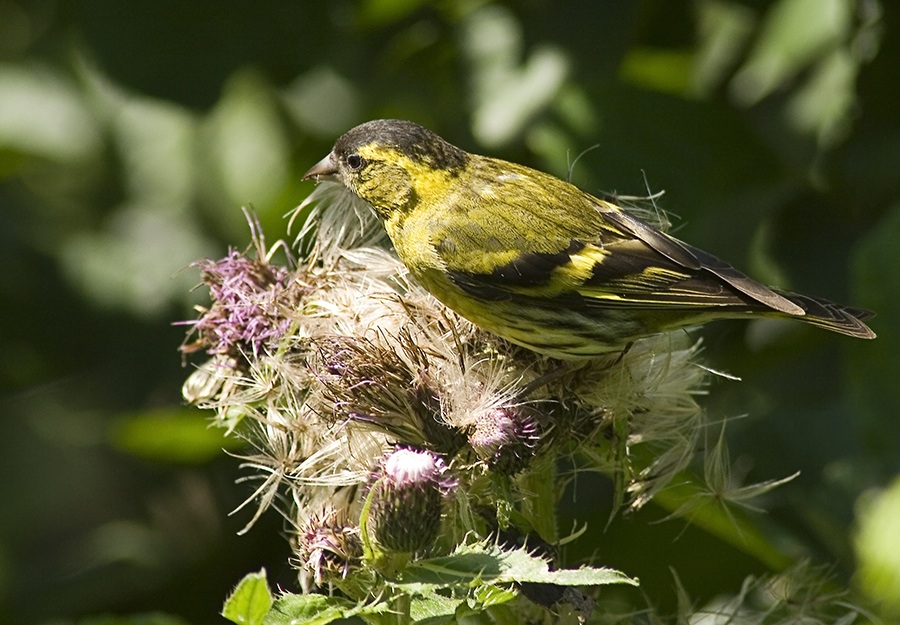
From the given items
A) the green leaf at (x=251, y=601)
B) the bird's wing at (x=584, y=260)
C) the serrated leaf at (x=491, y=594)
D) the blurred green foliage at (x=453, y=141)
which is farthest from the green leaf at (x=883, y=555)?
the green leaf at (x=251, y=601)

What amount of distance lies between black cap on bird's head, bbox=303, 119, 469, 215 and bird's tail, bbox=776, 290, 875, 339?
1.11 metres

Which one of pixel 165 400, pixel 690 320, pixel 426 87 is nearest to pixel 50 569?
pixel 165 400

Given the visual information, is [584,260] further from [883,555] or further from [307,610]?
[307,610]

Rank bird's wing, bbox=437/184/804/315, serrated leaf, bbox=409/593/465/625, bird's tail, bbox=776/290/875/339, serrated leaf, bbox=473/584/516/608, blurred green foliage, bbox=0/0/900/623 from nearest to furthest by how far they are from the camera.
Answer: serrated leaf, bbox=473/584/516/608 < serrated leaf, bbox=409/593/465/625 < bird's tail, bbox=776/290/875/339 < bird's wing, bbox=437/184/804/315 < blurred green foliage, bbox=0/0/900/623

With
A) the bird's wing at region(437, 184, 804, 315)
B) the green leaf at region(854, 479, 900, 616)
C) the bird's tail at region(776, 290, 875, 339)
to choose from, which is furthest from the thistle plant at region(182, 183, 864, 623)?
the green leaf at region(854, 479, 900, 616)

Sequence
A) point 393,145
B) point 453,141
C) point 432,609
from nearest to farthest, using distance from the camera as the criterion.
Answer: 1. point 432,609
2. point 393,145
3. point 453,141

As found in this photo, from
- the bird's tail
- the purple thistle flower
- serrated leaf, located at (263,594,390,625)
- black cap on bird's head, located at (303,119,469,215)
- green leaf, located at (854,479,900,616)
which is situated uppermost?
black cap on bird's head, located at (303,119,469,215)

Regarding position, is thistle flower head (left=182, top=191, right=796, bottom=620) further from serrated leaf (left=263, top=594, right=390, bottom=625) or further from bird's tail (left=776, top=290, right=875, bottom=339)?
bird's tail (left=776, top=290, right=875, bottom=339)

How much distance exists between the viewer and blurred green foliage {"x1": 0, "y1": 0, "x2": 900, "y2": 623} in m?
3.75

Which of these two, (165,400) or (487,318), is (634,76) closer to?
(487,318)

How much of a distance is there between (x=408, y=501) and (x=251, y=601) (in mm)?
480

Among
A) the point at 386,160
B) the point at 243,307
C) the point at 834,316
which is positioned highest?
the point at 386,160

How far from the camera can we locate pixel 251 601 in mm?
2168

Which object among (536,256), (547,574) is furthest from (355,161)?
(547,574)
